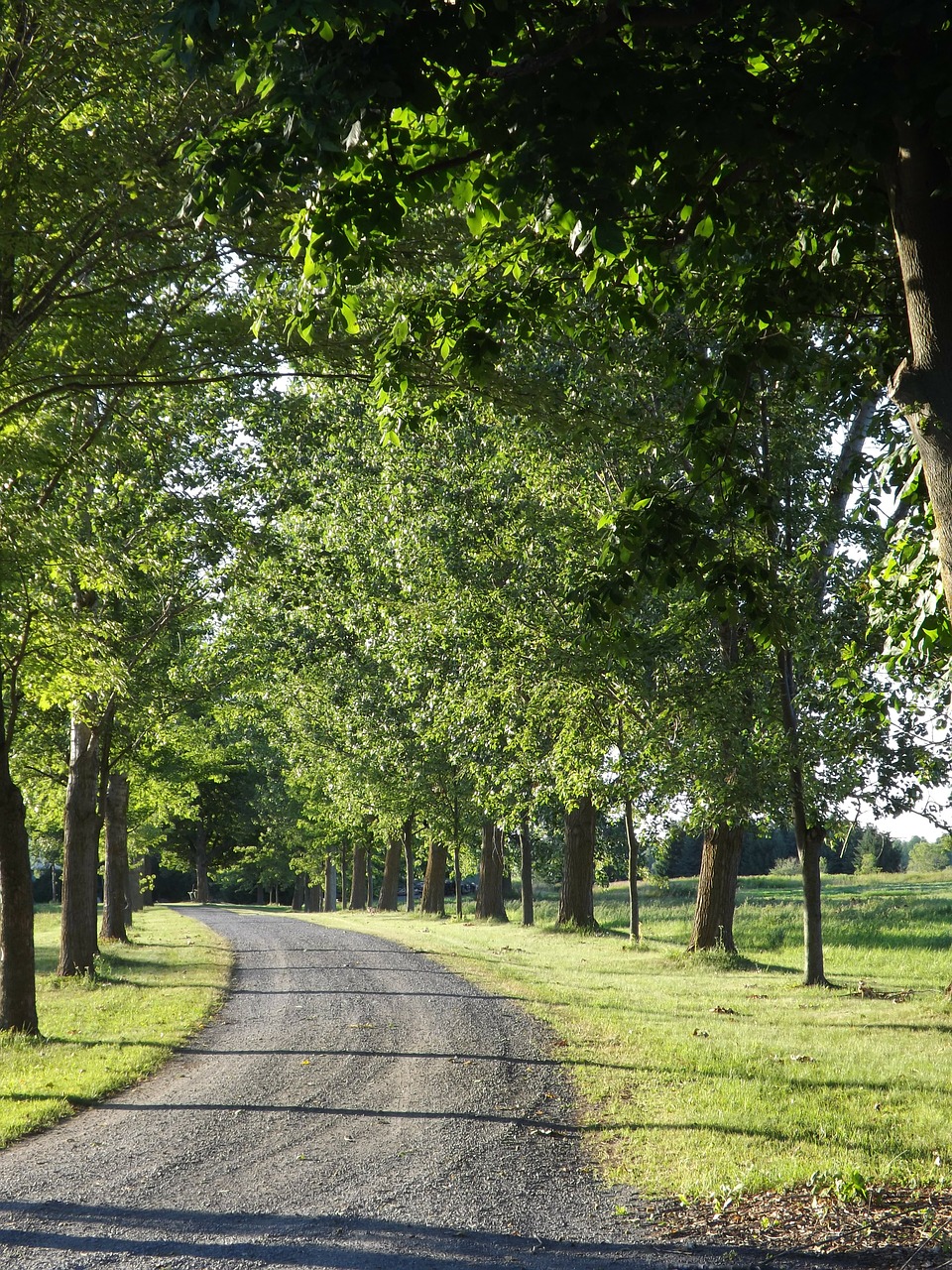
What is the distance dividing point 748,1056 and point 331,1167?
16.4 ft

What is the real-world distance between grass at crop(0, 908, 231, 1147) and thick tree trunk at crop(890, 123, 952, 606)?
7784 millimetres

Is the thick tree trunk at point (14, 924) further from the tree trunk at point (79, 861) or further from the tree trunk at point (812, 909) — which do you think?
the tree trunk at point (812, 909)

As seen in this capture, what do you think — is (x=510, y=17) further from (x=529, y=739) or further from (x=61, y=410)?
(x=529, y=739)

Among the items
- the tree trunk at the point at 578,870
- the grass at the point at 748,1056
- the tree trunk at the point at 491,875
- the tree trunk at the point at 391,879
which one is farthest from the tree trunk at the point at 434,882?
the grass at the point at 748,1056

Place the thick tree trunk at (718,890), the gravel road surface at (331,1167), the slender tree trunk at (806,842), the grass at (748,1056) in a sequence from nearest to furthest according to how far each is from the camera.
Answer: the gravel road surface at (331,1167), the grass at (748,1056), the slender tree trunk at (806,842), the thick tree trunk at (718,890)

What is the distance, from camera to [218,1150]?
6.98m

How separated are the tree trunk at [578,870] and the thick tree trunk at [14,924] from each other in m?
17.1

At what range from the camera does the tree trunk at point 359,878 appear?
4925cm

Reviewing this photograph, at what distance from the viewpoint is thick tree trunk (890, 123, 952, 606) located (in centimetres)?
468

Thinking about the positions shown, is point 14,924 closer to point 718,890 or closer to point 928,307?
point 928,307

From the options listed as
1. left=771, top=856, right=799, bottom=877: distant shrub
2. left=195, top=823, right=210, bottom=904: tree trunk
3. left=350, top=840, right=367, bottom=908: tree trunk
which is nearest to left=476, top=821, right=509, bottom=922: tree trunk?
left=350, top=840, right=367, bottom=908: tree trunk

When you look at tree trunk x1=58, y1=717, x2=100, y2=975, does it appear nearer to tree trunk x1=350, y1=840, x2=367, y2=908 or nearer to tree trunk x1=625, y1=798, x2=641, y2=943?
tree trunk x1=625, y1=798, x2=641, y2=943

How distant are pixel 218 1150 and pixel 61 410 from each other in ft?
27.4

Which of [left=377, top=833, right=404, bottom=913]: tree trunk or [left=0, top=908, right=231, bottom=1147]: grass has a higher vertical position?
[left=0, top=908, right=231, bottom=1147]: grass
